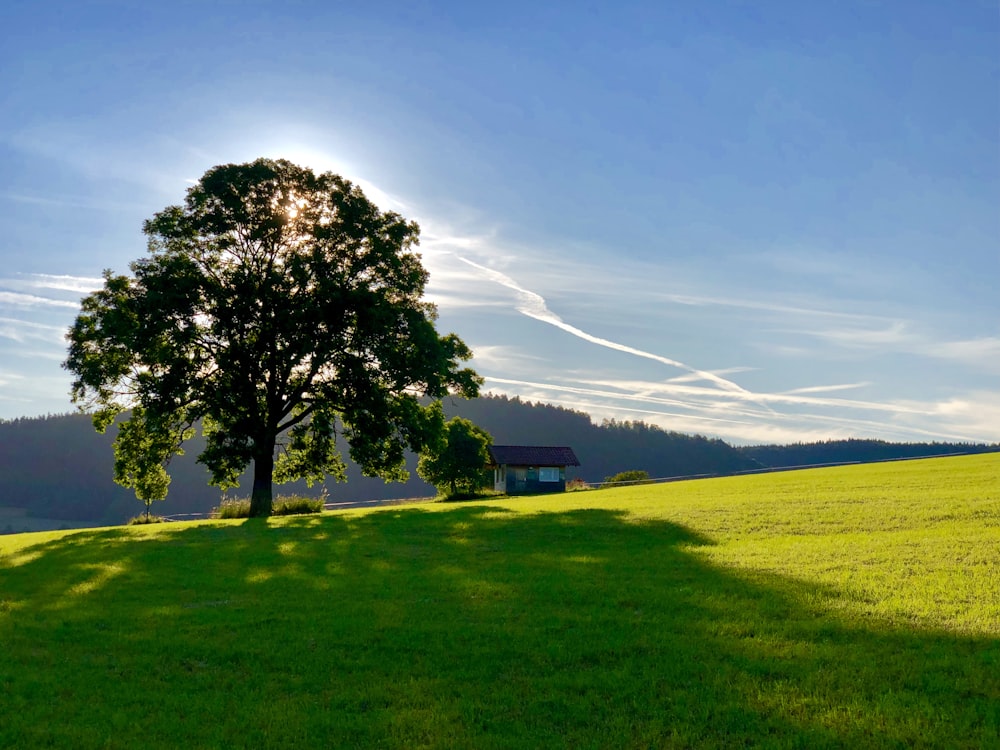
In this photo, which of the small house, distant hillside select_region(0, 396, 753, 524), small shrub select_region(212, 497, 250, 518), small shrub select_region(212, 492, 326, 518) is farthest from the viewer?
distant hillside select_region(0, 396, 753, 524)

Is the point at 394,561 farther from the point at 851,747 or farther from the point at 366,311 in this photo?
the point at 366,311

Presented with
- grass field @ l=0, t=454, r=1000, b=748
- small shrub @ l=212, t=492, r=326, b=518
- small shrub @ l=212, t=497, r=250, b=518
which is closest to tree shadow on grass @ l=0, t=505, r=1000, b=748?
grass field @ l=0, t=454, r=1000, b=748

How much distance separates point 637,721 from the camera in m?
7.64

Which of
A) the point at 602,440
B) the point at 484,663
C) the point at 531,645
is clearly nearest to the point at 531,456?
the point at 531,645

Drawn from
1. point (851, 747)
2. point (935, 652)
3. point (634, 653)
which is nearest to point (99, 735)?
point (634, 653)

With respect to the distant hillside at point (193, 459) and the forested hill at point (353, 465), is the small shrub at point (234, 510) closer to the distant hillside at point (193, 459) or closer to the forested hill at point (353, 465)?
the forested hill at point (353, 465)

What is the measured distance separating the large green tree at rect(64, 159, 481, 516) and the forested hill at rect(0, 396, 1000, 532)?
12627 cm

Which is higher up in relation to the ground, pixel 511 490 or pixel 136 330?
pixel 136 330

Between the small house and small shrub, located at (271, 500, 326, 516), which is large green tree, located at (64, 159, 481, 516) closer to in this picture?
small shrub, located at (271, 500, 326, 516)

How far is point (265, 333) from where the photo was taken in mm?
37906

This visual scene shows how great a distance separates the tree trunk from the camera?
4012 centimetres

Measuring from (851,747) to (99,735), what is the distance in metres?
7.88

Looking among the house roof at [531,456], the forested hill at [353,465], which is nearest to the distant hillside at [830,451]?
the forested hill at [353,465]

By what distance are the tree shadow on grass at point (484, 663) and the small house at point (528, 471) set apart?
7130 cm
